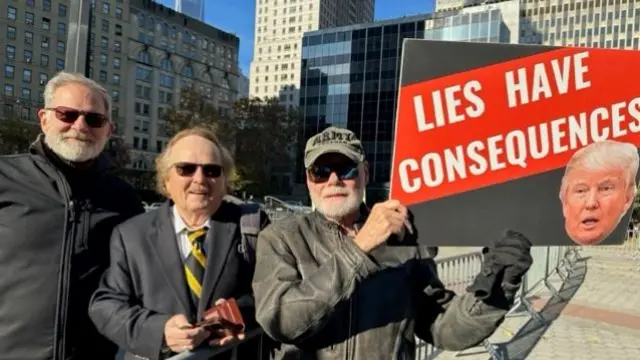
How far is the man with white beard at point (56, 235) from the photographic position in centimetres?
230

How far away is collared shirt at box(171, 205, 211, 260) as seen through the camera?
219 centimetres

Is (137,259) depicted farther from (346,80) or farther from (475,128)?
(346,80)

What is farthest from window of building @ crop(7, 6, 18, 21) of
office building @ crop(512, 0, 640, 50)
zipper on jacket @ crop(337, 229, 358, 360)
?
A: office building @ crop(512, 0, 640, 50)

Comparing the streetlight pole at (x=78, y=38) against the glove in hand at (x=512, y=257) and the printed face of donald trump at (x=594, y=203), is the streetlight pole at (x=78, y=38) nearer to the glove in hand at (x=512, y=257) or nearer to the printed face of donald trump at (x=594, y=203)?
the glove in hand at (x=512, y=257)

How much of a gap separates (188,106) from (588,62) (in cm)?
5876

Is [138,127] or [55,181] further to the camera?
[138,127]

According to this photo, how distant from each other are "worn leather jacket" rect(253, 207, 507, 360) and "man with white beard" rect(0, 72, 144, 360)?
90 centimetres

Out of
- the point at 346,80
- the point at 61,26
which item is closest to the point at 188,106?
the point at 346,80

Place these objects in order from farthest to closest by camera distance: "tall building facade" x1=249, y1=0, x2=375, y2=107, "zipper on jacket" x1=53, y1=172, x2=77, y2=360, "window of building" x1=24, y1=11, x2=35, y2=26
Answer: "tall building facade" x1=249, y1=0, x2=375, y2=107 < "window of building" x1=24, y1=11, x2=35, y2=26 < "zipper on jacket" x1=53, y1=172, x2=77, y2=360

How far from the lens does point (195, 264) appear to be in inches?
85.3

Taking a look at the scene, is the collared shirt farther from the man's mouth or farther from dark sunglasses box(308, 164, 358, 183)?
the man's mouth

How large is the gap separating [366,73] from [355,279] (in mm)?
72171

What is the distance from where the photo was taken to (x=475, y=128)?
6.82ft

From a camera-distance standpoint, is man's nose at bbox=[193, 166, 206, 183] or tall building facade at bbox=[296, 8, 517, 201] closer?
man's nose at bbox=[193, 166, 206, 183]
